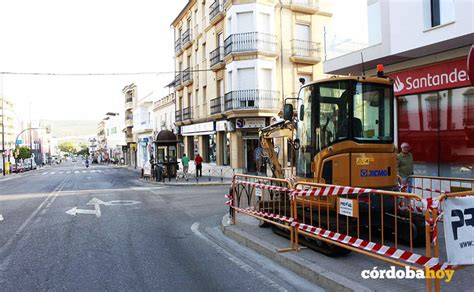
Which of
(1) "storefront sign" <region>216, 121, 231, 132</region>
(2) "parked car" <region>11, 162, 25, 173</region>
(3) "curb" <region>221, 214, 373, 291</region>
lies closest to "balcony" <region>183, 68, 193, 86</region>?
(1) "storefront sign" <region>216, 121, 231, 132</region>

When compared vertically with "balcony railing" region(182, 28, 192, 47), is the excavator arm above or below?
below

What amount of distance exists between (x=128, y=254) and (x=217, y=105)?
72.5 ft

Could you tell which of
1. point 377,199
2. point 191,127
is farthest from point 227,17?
point 377,199

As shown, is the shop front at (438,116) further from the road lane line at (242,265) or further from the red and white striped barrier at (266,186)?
the road lane line at (242,265)

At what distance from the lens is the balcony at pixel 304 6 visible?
87.6ft

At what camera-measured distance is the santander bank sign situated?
934 cm

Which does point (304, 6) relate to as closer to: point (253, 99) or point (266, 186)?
point (253, 99)

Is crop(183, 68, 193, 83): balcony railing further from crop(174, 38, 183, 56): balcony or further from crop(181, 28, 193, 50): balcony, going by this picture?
crop(174, 38, 183, 56): balcony

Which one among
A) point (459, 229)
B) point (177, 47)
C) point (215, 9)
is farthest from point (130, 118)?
point (459, 229)

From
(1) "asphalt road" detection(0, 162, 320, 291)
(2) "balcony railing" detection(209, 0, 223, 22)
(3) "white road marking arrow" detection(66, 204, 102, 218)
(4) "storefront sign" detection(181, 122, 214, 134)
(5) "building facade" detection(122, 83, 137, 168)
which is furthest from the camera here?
(5) "building facade" detection(122, 83, 137, 168)

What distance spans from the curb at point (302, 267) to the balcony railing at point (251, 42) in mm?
19225

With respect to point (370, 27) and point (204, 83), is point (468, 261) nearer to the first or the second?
point (370, 27)

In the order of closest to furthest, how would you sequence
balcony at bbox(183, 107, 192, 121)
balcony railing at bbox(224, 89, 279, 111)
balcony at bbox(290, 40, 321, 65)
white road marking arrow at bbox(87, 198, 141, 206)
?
white road marking arrow at bbox(87, 198, 141, 206)
balcony railing at bbox(224, 89, 279, 111)
balcony at bbox(290, 40, 321, 65)
balcony at bbox(183, 107, 192, 121)

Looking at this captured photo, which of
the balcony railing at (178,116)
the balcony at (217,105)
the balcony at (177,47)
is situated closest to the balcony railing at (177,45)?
the balcony at (177,47)
